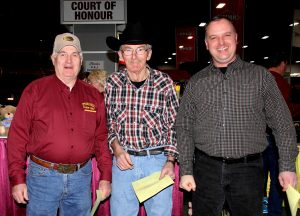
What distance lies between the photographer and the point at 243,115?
94.0 inches

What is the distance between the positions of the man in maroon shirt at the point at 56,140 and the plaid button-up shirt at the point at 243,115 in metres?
0.92

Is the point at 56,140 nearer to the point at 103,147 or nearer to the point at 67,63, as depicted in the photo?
the point at 103,147

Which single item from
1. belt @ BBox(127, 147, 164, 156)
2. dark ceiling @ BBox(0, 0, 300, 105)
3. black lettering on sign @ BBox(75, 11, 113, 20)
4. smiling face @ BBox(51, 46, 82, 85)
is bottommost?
belt @ BBox(127, 147, 164, 156)

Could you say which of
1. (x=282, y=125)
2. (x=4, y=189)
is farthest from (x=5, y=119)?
(x=282, y=125)

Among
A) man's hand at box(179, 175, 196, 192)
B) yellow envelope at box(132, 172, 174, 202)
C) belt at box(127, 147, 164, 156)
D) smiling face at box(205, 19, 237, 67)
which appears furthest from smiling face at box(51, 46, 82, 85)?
man's hand at box(179, 175, 196, 192)

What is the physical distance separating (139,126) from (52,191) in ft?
2.68

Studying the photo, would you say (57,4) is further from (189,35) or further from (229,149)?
(229,149)

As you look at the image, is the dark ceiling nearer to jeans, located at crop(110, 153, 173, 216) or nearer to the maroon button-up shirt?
the maroon button-up shirt

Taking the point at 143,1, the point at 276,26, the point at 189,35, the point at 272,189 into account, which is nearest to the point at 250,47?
the point at 276,26

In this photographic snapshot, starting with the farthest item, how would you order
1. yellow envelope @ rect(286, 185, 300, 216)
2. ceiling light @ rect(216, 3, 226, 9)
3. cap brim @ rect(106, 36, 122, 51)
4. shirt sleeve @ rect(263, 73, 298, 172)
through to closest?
ceiling light @ rect(216, 3, 226, 9) → cap brim @ rect(106, 36, 122, 51) → shirt sleeve @ rect(263, 73, 298, 172) → yellow envelope @ rect(286, 185, 300, 216)

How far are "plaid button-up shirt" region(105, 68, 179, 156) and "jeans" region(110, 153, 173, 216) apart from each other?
11cm

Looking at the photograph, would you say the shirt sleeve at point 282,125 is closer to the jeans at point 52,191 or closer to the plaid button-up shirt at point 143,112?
the plaid button-up shirt at point 143,112

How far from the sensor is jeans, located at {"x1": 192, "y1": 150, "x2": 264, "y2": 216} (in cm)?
240

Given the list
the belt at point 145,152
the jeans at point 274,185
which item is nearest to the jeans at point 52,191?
the belt at point 145,152
